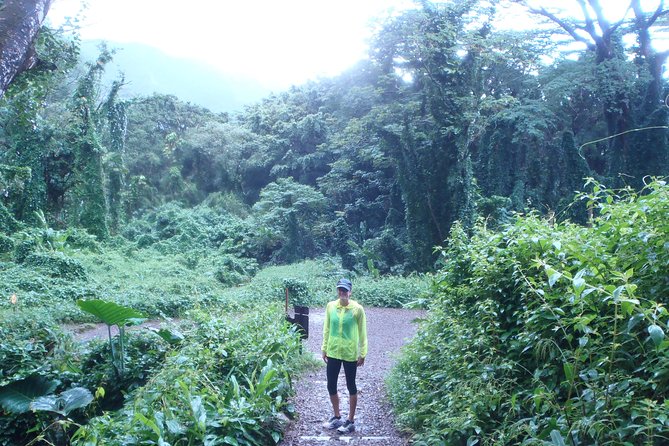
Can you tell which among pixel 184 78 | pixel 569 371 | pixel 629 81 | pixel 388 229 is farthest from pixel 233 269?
pixel 184 78

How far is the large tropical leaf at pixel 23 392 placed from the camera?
232 inches

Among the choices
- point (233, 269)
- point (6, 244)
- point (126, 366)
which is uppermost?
point (6, 244)

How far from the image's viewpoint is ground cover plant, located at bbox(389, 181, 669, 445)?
287 centimetres

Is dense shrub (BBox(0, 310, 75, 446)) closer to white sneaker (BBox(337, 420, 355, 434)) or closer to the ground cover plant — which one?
white sneaker (BBox(337, 420, 355, 434))

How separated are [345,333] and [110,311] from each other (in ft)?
8.98

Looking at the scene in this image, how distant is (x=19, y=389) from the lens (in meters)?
6.07

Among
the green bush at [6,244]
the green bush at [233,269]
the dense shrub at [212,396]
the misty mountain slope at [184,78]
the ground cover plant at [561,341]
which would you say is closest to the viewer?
the ground cover plant at [561,341]

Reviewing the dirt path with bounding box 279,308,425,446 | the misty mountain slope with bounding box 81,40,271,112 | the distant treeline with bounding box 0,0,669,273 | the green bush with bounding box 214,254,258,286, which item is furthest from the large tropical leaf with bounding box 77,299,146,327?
the misty mountain slope with bounding box 81,40,271,112

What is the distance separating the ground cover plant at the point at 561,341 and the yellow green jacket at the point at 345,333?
28.5 inches

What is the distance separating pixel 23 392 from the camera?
239 inches

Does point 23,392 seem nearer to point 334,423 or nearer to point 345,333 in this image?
point 334,423

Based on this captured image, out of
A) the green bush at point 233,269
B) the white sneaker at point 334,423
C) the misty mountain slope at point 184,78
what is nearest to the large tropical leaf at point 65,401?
the white sneaker at point 334,423

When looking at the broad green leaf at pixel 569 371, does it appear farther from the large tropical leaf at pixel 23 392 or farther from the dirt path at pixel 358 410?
the large tropical leaf at pixel 23 392

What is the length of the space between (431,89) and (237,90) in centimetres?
5375
